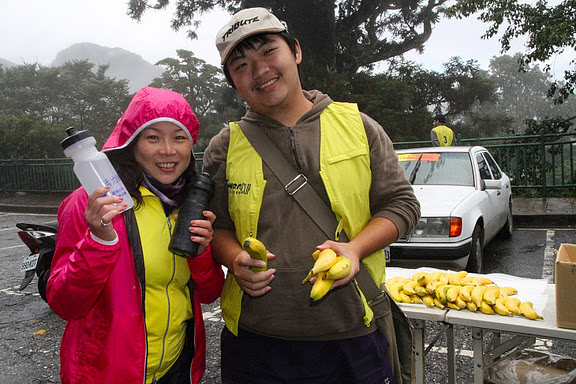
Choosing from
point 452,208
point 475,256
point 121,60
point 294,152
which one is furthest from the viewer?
point 121,60

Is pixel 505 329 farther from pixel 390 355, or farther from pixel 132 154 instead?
pixel 132 154

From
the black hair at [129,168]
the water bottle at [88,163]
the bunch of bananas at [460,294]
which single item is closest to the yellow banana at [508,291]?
the bunch of bananas at [460,294]

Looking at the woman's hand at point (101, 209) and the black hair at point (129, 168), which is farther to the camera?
the black hair at point (129, 168)

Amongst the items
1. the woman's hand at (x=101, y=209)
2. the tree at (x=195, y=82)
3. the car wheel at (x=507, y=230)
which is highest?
the tree at (x=195, y=82)

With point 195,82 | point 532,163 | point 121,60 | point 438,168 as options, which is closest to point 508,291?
point 438,168

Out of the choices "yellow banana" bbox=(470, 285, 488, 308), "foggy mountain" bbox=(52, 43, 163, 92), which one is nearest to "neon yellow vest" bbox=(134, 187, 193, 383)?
"yellow banana" bbox=(470, 285, 488, 308)

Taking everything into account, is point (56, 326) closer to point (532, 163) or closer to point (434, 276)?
point (434, 276)

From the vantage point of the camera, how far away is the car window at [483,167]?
6.34 meters

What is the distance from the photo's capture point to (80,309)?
1.54 metres

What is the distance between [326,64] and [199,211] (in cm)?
1842

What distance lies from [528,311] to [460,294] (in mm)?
332

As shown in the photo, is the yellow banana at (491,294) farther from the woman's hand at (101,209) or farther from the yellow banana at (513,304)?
the woman's hand at (101,209)

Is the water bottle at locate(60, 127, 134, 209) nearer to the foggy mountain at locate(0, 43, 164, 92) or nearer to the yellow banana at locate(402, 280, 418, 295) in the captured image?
the yellow banana at locate(402, 280, 418, 295)

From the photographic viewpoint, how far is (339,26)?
19.9 metres
